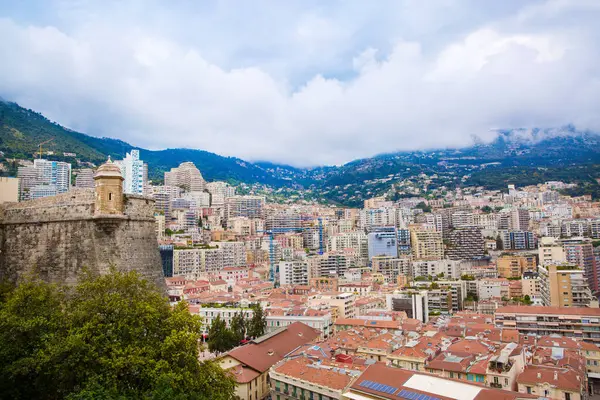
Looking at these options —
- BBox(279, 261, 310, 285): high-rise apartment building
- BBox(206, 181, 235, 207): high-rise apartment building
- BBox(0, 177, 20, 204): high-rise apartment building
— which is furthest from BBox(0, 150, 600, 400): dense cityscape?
BBox(206, 181, 235, 207): high-rise apartment building

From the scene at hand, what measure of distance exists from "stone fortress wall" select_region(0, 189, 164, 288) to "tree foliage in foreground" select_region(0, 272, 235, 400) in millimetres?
2407

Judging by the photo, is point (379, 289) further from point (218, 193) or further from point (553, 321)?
point (218, 193)

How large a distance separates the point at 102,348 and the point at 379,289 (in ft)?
185

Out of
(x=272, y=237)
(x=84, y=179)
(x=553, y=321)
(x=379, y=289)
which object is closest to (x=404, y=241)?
(x=272, y=237)

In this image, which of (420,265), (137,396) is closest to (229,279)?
(420,265)

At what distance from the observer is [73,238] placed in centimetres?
1698

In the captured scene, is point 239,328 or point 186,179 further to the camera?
point 186,179

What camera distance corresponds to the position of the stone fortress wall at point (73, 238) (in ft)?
55.0

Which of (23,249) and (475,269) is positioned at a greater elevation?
(23,249)

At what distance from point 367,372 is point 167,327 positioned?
39.3ft

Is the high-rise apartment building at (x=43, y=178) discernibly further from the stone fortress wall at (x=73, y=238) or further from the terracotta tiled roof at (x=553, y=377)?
the terracotta tiled roof at (x=553, y=377)

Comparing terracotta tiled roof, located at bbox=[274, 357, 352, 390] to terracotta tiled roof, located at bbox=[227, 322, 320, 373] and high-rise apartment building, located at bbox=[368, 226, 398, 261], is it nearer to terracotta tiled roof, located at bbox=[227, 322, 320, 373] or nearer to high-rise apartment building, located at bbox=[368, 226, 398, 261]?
terracotta tiled roof, located at bbox=[227, 322, 320, 373]

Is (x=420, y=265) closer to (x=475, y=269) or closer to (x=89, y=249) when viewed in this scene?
(x=475, y=269)

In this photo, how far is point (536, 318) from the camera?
1603 inches
